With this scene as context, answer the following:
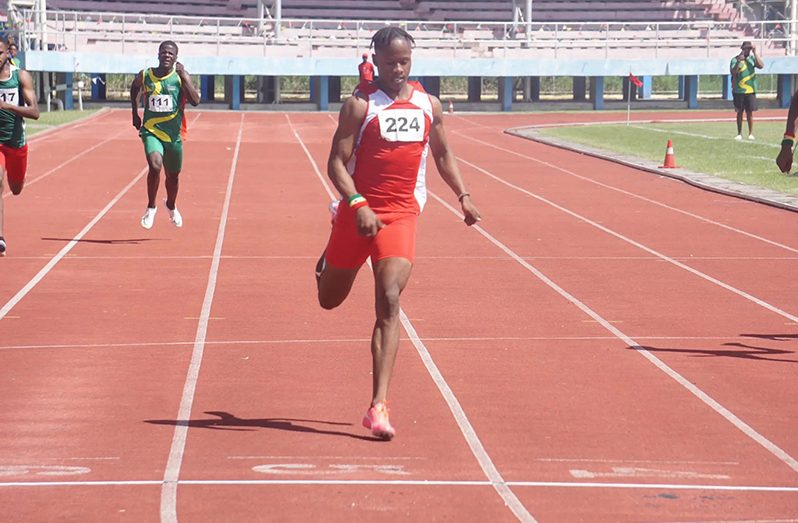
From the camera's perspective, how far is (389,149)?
744 centimetres

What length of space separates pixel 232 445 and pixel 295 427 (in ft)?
1.55

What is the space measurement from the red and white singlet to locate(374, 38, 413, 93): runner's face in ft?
0.28

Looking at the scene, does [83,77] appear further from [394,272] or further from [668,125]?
[394,272]

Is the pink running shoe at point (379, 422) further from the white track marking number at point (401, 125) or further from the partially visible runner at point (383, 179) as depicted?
the white track marking number at point (401, 125)

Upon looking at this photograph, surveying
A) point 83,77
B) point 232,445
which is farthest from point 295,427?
point 83,77

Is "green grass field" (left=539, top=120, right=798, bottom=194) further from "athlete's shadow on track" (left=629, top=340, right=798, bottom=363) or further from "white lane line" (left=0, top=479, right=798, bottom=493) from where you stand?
"white lane line" (left=0, top=479, right=798, bottom=493)

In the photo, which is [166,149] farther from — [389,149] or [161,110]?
[389,149]

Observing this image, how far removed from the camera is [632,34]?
182 feet

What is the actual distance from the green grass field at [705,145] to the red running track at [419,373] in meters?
5.83

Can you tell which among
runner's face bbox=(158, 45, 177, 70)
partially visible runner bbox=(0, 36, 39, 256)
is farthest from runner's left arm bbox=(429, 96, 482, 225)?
runner's face bbox=(158, 45, 177, 70)

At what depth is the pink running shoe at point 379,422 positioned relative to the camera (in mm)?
7020

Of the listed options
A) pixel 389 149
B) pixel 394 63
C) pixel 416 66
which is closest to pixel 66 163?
pixel 389 149

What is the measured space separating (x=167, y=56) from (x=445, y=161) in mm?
7870

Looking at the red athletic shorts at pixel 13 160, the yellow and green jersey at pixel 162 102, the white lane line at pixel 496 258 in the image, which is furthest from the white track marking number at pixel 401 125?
the yellow and green jersey at pixel 162 102
